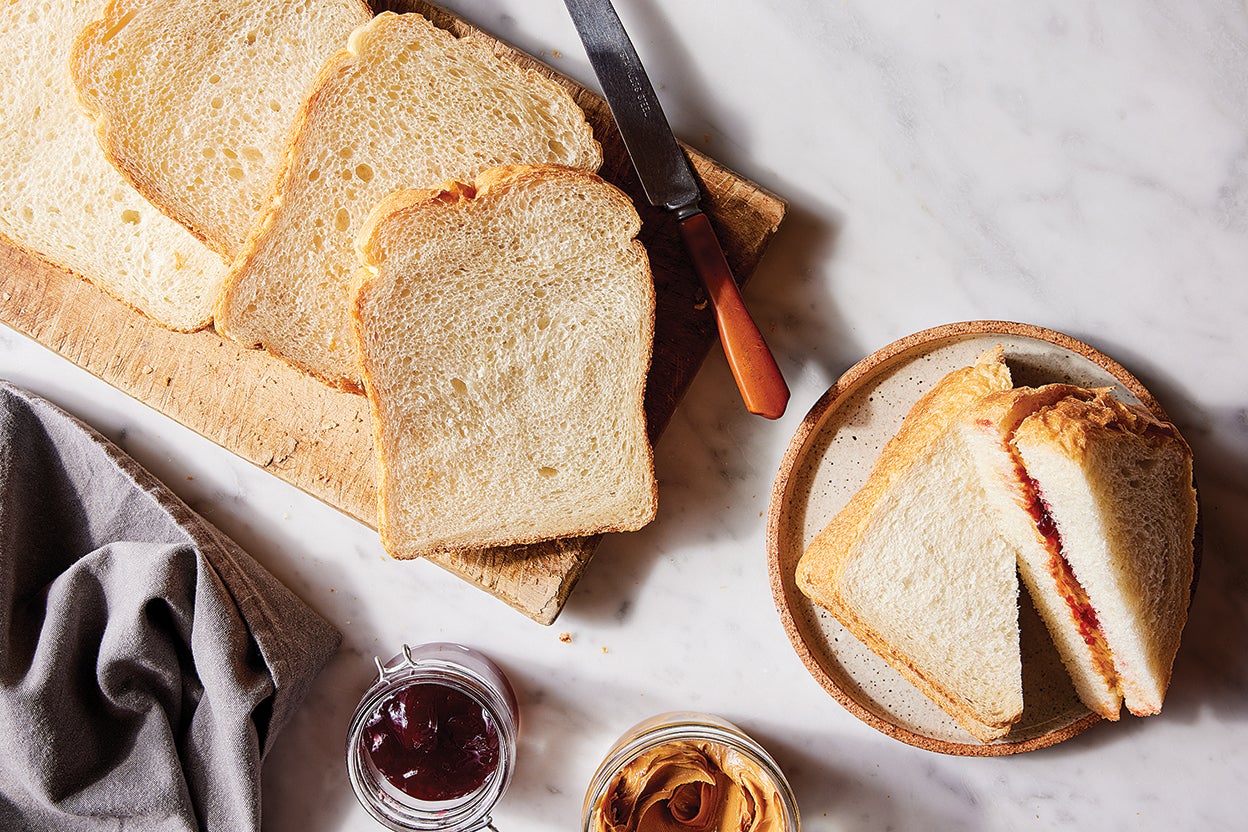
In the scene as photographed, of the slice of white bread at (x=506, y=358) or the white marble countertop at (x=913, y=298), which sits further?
the white marble countertop at (x=913, y=298)

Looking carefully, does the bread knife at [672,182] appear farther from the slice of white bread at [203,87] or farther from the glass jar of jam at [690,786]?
the glass jar of jam at [690,786]

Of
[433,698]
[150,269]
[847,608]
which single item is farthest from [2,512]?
[847,608]

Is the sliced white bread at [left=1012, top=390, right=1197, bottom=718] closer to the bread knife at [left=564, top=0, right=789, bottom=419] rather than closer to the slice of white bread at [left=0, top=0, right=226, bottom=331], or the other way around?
the bread knife at [left=564, top=0, right=789, bottom=419]

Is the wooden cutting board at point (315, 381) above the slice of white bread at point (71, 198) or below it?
below

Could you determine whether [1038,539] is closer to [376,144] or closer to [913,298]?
[913,298]

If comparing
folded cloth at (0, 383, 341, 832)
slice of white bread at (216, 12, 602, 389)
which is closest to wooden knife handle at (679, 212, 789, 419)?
slice of white bread at (216, 12, 602, 389)

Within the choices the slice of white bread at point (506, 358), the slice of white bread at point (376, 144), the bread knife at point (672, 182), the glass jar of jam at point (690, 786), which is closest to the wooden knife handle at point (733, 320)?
the bread knife at point (672, 182)

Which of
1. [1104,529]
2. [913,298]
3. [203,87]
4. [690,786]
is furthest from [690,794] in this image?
[203,87]
